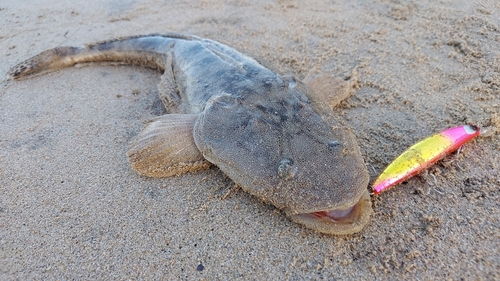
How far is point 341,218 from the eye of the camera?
2109 mm

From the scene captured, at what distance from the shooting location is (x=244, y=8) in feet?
17.4

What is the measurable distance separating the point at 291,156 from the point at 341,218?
48 centimetres

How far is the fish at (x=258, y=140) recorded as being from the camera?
2.10m

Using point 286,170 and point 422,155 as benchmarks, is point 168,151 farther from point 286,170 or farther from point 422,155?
point 422,155

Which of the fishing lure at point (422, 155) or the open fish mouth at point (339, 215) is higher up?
the fishing lure at point (422, 155)

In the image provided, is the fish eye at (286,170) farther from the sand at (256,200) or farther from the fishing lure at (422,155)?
the fishing lure at (422,155)

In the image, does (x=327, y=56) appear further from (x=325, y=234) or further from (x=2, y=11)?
(x=2, y=11)

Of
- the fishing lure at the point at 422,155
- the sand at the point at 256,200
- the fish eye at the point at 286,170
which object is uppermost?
the fish eye at the point at 286,170

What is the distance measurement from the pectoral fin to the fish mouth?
0.91 metres

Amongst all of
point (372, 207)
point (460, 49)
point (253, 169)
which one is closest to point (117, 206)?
point (253, 169)

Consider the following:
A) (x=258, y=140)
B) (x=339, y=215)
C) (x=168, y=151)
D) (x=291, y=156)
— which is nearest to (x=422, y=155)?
(x=339, y=215)

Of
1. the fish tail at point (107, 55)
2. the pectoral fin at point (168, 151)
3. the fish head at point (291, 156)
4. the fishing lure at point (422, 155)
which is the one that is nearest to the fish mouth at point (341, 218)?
the fish head at point (291, 156)

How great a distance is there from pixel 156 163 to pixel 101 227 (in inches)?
23.4

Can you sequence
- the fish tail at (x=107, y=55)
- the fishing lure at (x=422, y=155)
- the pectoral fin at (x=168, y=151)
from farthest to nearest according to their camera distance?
the fish tail at (x=107, y=55) < the pectoral fin at (x=168, y=151) < the fishing lure at (x=422, y=155)
